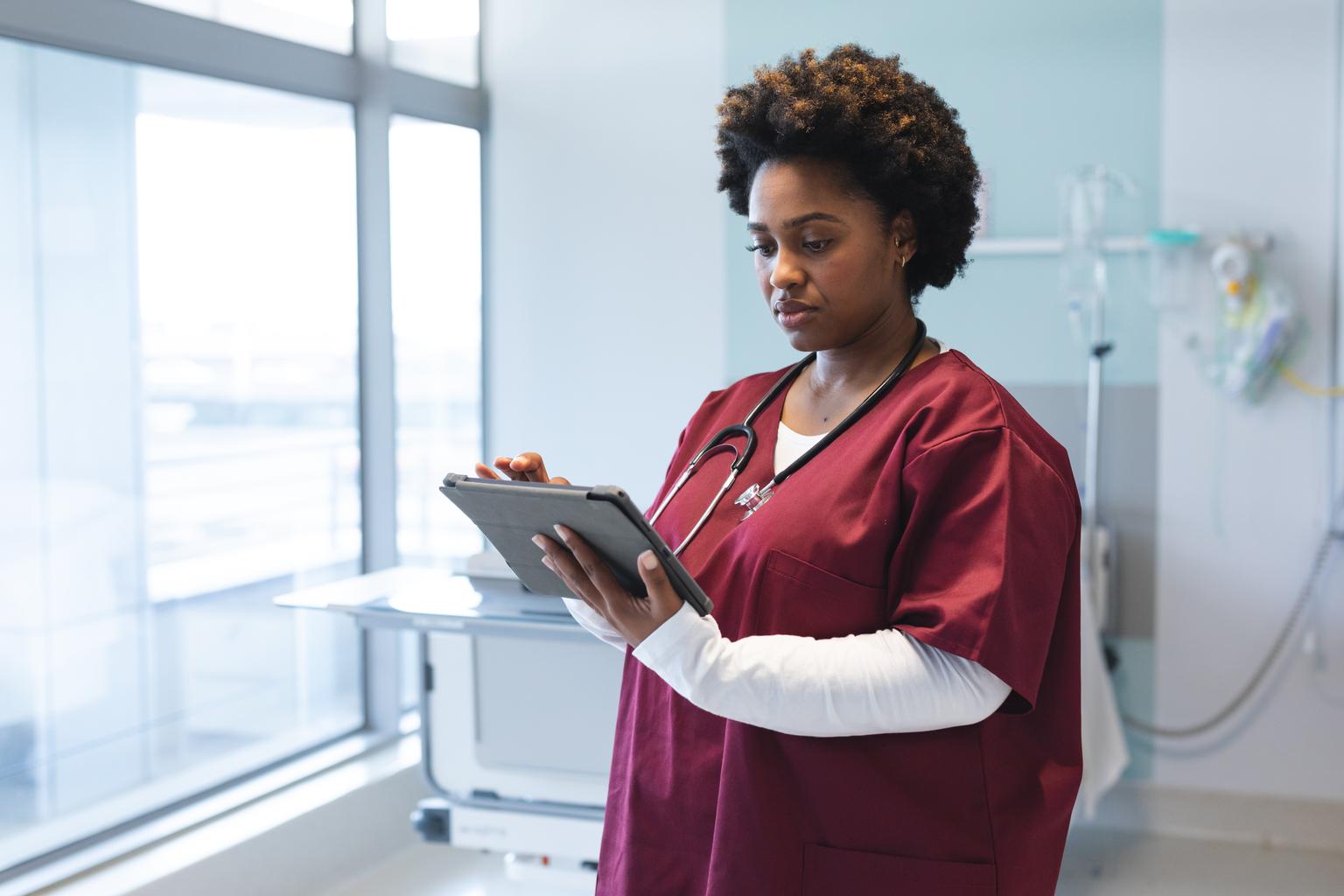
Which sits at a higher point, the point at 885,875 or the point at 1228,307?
the point at 1228,307

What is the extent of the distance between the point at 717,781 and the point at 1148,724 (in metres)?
2.01

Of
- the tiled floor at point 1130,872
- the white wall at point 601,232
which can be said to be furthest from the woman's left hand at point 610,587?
the white wall at point 601,232

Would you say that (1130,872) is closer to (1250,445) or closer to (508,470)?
(1250,445)

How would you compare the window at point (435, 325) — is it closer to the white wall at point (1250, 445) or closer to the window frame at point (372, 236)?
the window frame at point (372, 236)

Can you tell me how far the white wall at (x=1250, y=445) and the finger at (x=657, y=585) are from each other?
2.07 m

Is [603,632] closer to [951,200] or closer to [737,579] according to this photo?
[737,579]

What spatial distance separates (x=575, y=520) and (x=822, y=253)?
326mm

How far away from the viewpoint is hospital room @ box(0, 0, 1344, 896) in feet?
6.61

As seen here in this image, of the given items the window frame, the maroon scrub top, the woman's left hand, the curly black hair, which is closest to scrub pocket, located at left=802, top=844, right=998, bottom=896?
the maroon scrub top

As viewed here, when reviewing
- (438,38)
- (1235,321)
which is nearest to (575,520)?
(1235,321)

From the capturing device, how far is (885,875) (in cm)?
98

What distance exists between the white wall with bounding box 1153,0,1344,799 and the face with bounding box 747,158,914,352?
1.86 meters

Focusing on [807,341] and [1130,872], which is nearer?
[807,341]

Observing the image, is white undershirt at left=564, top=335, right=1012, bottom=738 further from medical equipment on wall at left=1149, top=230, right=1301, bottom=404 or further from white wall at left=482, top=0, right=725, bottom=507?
white wall at left=482, top=0, right=725, bottom=507
